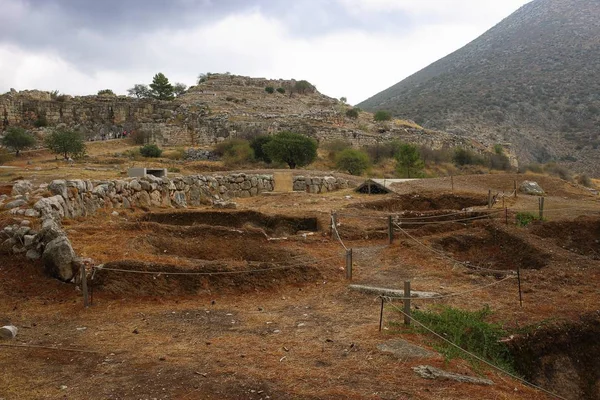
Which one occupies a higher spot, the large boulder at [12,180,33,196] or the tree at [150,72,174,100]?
the tree at [150,72,174,100]

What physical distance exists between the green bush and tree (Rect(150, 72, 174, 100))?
4762 centimetres

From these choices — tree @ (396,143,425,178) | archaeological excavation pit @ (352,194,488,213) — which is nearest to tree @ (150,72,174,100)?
tree @ (396,143,425,178)

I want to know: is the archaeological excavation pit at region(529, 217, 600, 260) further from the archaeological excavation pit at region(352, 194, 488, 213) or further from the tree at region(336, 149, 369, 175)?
the tree at region(336, 149, 369, 175)

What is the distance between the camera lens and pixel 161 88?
5066 cm

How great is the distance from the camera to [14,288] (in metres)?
7.54

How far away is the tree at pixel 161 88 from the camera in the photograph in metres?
50.5

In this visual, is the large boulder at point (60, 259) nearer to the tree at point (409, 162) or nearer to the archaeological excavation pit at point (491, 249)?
the archaeological excavation pit at point (491, 249)

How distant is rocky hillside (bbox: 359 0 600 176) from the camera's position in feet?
177

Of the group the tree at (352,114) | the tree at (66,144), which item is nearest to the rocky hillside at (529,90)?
the tree at (352,114)

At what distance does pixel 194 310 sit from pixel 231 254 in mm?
3393

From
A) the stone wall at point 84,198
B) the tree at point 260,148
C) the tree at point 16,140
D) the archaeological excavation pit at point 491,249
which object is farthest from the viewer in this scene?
the tree at point 260,148

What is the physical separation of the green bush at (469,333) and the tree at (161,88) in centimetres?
4762

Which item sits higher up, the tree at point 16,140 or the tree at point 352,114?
the tree at point 352,114

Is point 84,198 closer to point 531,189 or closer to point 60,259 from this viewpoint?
point 60,259
